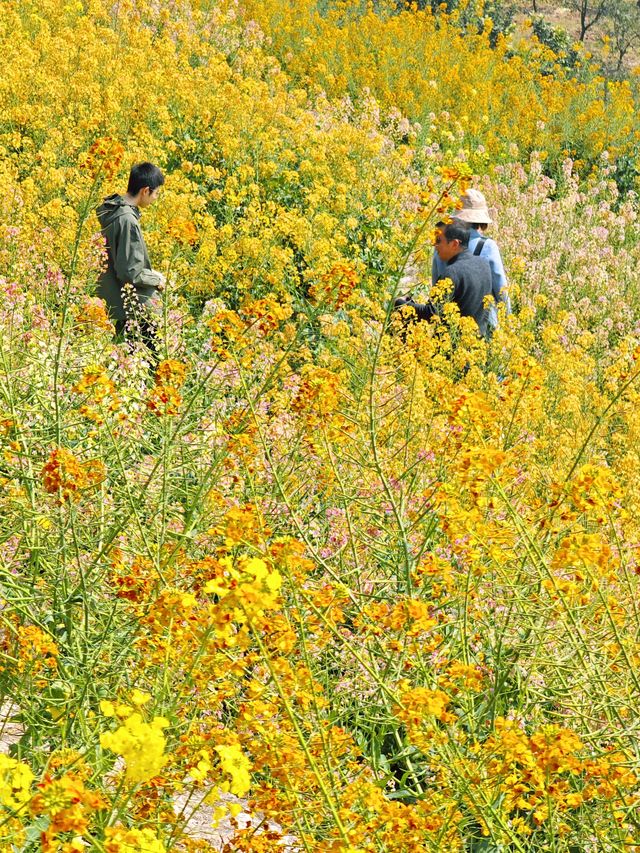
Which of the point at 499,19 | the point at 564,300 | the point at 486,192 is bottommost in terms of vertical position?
the point at 564,300

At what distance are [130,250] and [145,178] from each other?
0.40 m

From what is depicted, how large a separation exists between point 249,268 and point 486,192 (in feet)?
10.5

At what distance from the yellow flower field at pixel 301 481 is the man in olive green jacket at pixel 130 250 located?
0.76ft

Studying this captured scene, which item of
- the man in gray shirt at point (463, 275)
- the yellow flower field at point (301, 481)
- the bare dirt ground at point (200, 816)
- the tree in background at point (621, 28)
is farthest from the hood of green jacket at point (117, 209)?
the tree in background at point (621, 28)

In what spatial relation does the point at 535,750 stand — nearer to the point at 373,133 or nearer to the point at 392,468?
the point at 392,468

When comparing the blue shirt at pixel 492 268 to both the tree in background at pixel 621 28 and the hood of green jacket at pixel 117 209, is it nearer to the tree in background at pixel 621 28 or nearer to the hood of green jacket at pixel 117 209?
the hood of green jacket at pixel 117 209

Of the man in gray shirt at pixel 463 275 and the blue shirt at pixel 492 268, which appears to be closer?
the man in gray shirt at pixel 463 275

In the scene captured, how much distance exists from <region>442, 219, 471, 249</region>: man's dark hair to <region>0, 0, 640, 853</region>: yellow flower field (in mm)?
546

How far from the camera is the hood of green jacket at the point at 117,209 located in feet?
18.6

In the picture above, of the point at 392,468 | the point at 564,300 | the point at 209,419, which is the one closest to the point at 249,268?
the point at 564,300

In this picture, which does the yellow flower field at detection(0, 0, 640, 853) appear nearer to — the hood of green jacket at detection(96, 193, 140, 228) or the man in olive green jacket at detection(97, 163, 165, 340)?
the man in olive green jacket at detection(97, 163, 165, 340)

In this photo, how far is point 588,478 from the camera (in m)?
2.35

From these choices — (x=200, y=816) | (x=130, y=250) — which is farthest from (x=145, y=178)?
(x=200, y=816)

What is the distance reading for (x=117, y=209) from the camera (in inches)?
225
